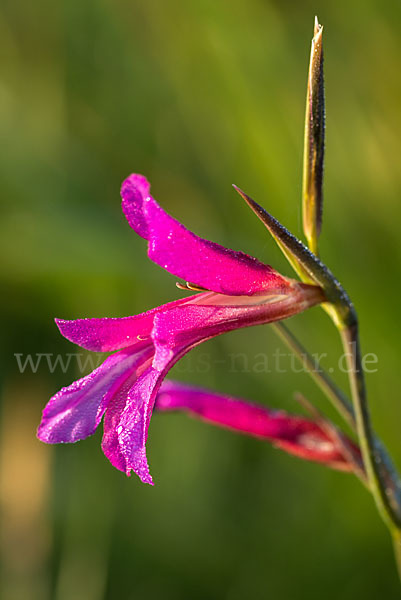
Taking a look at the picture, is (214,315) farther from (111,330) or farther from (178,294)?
(178,294)

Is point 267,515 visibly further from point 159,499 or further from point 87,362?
point 87,362

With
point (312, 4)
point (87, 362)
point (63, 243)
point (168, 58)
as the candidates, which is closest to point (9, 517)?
point (87, 362)

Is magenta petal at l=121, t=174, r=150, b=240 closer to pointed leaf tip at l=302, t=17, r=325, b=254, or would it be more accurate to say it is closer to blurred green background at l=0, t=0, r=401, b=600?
pointed leaf tip at l=302, t=17, r=325, b=254

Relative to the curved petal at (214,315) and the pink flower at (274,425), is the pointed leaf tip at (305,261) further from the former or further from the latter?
the pink flower at (274,425)

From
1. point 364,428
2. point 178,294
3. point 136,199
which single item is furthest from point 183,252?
point 178,294

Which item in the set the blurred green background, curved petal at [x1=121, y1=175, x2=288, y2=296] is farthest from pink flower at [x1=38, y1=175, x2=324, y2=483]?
the blurred green background

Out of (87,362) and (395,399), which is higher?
(87,362)
